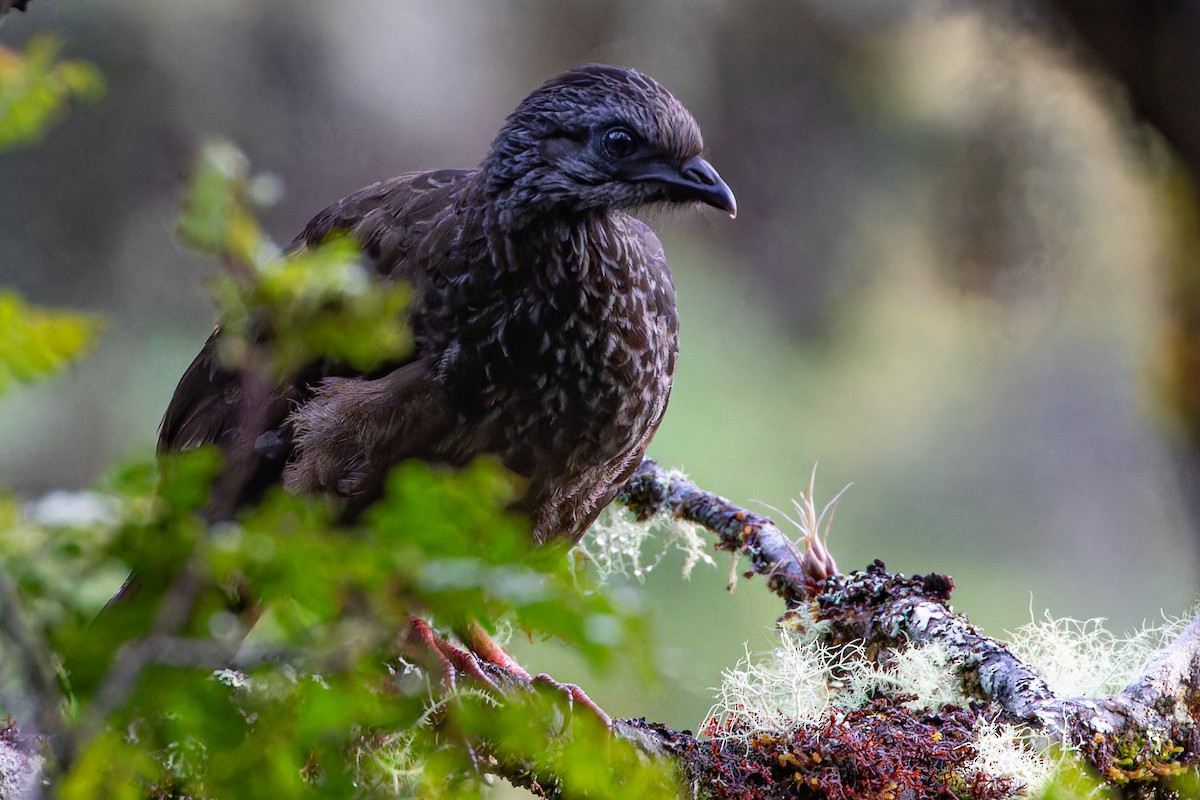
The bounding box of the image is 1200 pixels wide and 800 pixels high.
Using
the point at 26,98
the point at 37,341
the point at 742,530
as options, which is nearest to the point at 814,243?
the point at 742,530

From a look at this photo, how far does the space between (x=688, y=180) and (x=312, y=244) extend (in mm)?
743

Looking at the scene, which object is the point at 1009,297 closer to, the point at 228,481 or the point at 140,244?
the point at 140,244

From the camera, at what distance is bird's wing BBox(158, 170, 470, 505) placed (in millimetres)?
2092

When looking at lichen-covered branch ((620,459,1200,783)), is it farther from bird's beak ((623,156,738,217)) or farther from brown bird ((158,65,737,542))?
bird's beak ((623,156,738,217))

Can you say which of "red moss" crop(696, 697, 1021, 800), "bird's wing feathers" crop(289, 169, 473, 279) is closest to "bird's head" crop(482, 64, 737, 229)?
"bird's wing feathers" crop(289, 169, 473, 279)

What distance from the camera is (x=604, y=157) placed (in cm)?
197

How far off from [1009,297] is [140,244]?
3.28 metres

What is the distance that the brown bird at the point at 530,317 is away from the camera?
6.49 feet

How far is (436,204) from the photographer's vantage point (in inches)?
86.9

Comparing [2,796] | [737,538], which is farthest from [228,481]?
[737,538]

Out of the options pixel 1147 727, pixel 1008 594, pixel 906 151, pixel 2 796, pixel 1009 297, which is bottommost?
pixel 2 796

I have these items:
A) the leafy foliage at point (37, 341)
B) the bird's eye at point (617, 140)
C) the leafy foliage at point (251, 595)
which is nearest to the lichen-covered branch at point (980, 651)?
the bird's eye at point (617, 140)

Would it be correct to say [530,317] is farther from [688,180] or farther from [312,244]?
[312,244]

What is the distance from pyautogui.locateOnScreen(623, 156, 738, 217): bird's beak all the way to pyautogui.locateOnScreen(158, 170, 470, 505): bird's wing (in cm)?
38
